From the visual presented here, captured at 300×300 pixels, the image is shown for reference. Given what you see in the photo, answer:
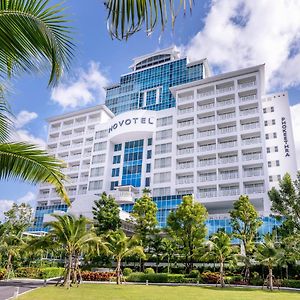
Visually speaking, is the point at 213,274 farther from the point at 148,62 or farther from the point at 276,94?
the point at 148,62

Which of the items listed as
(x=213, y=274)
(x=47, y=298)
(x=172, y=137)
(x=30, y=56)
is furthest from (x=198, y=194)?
(x=30, y=56)

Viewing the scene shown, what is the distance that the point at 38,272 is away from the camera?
122 feet

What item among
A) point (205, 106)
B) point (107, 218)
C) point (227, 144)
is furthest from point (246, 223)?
point (205, 106)

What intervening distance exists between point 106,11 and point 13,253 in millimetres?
37791

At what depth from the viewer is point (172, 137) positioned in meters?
58.3

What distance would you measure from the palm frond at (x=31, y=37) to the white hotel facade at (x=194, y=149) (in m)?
44.9

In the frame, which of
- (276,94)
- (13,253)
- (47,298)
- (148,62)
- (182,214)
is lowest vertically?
(47,298)

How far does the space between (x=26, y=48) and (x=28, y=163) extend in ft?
4.72

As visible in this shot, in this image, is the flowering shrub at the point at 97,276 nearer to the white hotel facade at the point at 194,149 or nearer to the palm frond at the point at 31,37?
the white hotel facade at the point at 194,149

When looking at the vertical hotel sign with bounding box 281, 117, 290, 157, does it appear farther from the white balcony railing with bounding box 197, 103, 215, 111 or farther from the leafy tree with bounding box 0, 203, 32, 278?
the leafy tree with bounding box 0, 203, 32, 278

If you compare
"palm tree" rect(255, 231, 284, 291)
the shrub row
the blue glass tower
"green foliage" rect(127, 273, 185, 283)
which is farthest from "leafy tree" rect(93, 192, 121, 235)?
the blue glass tower

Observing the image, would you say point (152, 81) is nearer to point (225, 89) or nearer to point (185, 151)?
point (225, 89)

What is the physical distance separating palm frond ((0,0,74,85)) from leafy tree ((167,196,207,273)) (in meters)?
35.2

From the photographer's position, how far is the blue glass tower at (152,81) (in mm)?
69669
